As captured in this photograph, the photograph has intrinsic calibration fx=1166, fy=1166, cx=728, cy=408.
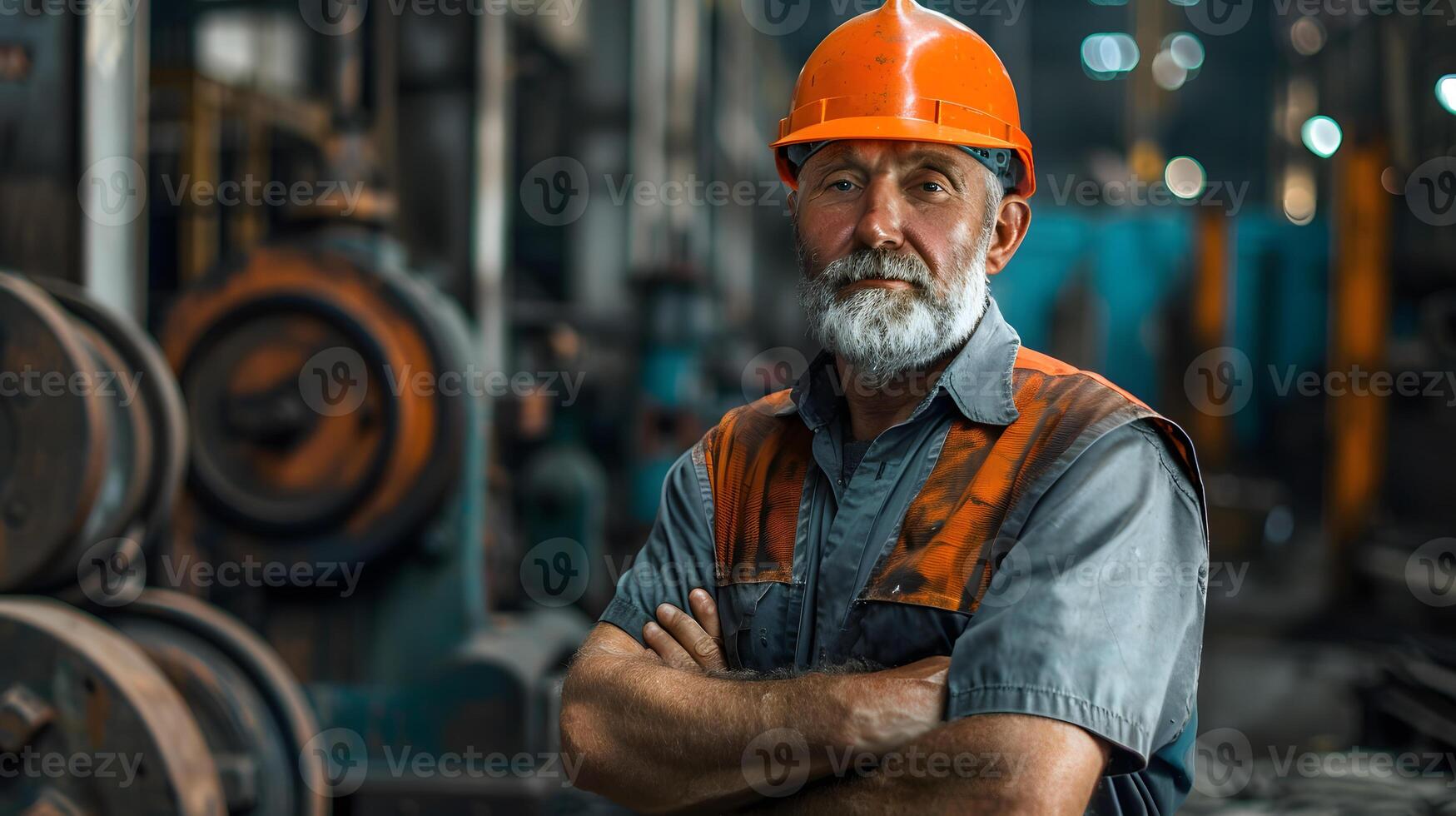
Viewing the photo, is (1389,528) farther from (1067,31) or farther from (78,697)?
(1067,31)

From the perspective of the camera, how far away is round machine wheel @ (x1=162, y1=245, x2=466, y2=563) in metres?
3.74

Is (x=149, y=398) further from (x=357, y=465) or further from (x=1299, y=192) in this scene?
(x=1299, y=192)

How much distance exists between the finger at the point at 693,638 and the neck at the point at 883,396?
358 millimetres

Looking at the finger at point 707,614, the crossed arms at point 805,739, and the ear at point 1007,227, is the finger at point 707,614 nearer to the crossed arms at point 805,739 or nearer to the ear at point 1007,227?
the crossed arms at point 805,739

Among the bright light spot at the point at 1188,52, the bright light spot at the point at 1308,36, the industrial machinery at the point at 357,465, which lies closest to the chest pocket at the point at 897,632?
the industrial machinery at the point at 357,465

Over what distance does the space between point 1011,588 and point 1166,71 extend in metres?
17.4

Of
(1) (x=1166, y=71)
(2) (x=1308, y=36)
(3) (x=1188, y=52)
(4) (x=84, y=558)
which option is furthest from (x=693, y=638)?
(3) (x=1188, y=52)

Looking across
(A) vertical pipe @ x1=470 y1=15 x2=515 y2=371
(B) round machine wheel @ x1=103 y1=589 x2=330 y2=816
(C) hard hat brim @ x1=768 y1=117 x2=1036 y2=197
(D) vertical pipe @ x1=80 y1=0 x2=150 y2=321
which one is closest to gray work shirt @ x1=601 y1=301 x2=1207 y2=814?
(C) hard hat brim @ x1=768 y1=117 x2=1036 y2=197

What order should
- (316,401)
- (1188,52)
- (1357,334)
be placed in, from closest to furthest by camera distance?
(316,401) < (1357,334) < (1188,52)

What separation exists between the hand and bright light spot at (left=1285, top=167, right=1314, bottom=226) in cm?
1138

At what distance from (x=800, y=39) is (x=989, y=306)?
18800 mm

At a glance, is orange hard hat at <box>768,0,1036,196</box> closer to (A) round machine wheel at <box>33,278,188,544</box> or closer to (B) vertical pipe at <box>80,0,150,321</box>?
(A) round machine wheel at <box>33,278,188,544</box>

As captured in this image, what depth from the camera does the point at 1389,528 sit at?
6887 mm

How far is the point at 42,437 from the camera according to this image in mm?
2432
